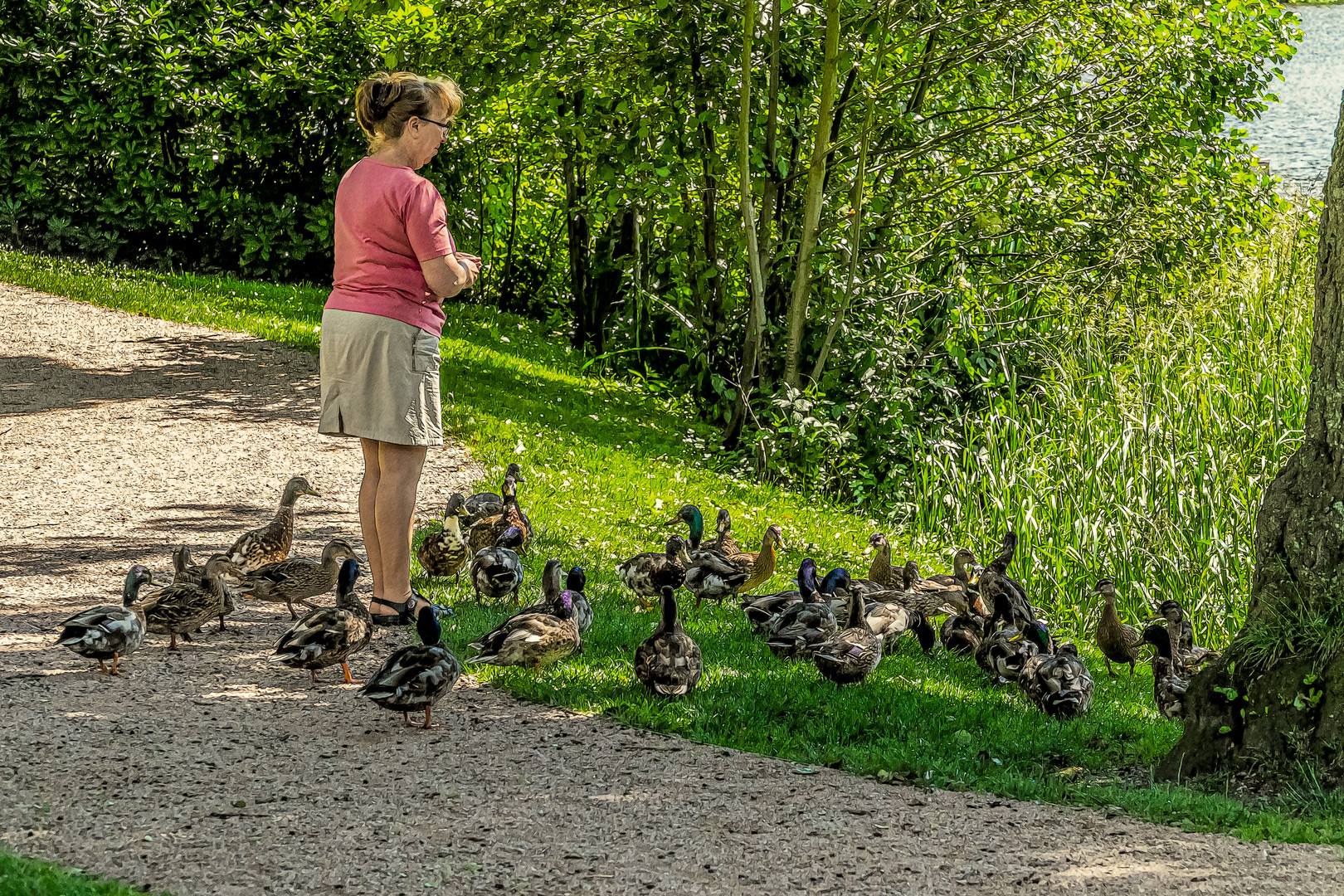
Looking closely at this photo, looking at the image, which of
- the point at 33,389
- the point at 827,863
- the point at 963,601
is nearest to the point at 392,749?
the point at 827,863

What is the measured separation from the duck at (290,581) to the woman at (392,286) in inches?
51.6

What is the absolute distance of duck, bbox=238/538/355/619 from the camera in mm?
8000

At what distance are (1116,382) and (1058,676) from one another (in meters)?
7.46

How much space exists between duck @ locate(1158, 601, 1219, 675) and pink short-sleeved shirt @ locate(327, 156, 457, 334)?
16.7 ft

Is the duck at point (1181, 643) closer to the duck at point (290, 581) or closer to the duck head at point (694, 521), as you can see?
the duck head at point (694, 521)

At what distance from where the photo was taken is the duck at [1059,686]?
715cm

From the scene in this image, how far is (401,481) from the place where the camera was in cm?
696

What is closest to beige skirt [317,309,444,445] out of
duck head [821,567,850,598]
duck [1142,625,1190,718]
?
duck head [821,567,850,598]

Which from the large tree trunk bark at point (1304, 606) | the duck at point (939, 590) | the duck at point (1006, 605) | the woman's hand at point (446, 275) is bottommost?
the duck at point (939, 590)

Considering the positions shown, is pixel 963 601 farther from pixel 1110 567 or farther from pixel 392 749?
pixel 392 749

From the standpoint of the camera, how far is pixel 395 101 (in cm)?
665

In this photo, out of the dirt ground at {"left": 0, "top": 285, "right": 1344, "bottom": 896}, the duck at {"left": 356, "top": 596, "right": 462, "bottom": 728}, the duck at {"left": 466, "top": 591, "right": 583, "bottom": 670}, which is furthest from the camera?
the duck at {"left": 466, "top": 591, "right": 583, "bottom": 670}

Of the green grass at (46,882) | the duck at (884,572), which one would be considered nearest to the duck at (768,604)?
the duck at (884,572)

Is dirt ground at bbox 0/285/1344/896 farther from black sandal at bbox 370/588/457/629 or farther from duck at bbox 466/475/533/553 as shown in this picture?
duck at bbox 466/475/533/553
